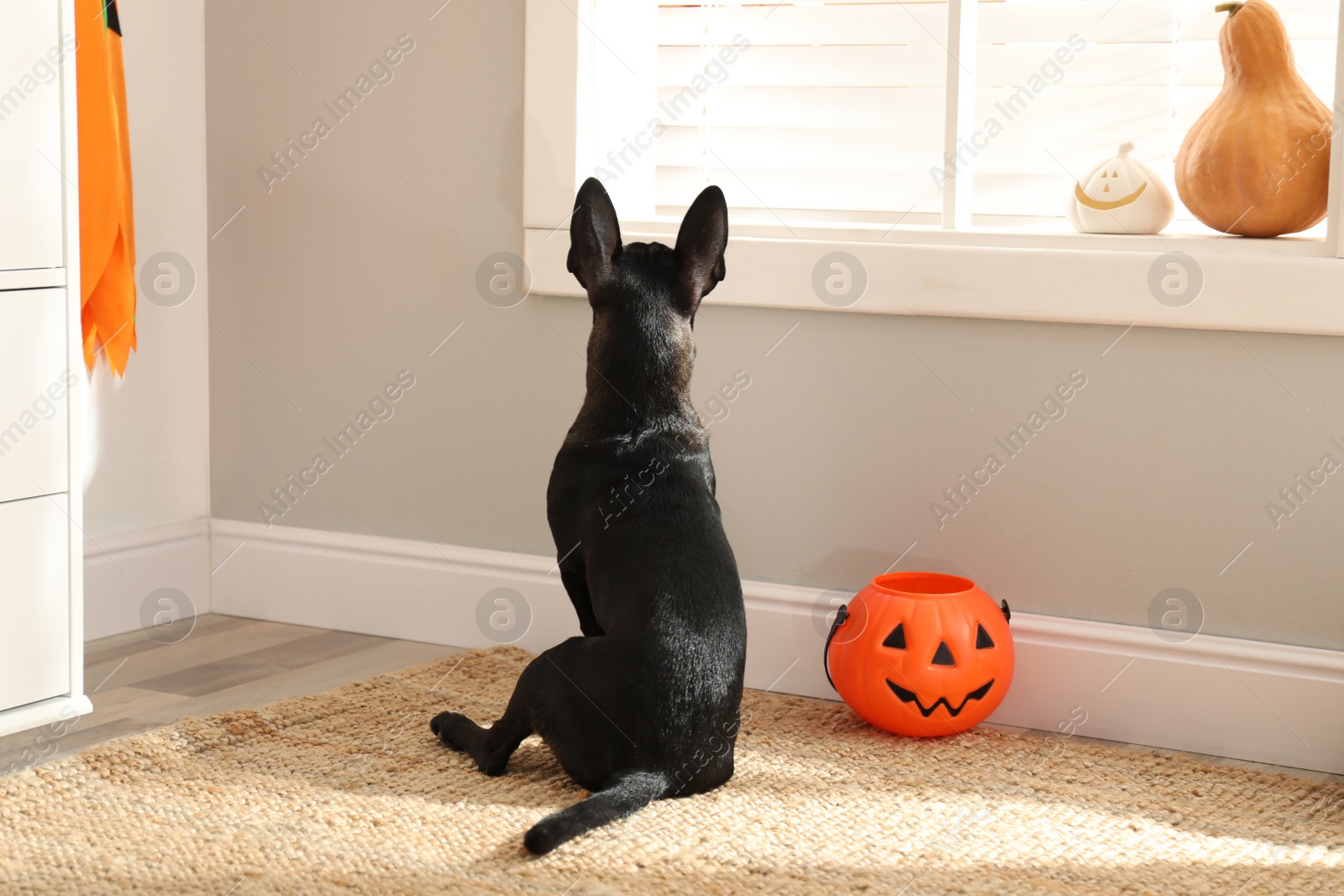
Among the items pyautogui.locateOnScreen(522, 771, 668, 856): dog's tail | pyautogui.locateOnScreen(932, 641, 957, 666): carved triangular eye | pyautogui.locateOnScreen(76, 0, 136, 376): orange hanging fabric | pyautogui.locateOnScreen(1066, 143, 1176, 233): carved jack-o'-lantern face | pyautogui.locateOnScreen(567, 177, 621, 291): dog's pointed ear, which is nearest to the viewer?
pyautogui.locateOnScreen(522, 771, 668, 856): dog's tail

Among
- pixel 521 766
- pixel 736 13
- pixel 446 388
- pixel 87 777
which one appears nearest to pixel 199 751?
pixel 87 777

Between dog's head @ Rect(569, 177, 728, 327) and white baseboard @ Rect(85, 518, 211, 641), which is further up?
dog's head @ Rect(569, 177, 728, 327)

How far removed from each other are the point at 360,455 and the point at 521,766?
1063mm

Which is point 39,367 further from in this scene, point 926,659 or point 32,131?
point 926,659

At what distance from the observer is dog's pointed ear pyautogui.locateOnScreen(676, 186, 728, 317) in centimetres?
191

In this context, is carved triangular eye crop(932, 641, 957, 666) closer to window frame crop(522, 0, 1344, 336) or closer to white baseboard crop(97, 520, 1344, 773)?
white baseboard crop(97, 520, 1344, 773)

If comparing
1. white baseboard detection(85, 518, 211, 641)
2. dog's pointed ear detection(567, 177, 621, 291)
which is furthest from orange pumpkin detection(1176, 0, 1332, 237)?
white baseboard detection(85, 518, 211, 641)

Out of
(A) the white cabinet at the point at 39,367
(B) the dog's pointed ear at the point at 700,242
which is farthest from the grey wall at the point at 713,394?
(A) the white cabinet at the point at 39,367

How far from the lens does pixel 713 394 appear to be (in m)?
2.53

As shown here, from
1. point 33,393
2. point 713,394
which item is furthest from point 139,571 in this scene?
point 713,394

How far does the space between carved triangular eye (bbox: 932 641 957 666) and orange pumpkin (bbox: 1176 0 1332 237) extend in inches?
34.1

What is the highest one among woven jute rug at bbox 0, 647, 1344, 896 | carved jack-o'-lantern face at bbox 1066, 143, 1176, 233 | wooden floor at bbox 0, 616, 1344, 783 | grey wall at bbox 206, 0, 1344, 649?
carved jack-o'-lantern face at bbox 1066, 143, 1176, 233

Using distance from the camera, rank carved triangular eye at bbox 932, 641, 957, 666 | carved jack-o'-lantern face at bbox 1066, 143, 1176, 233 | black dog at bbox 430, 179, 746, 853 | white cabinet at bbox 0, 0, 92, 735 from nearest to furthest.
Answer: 1. black dog at bbox 430, 179, 746, 853
2. white cabinet at bbox 0, 0, 92, 735
3. carved triangular eye at bbox 932, 641, 957, 666
4. carved jack-o'-lantern face at bbox 1066, 143, 1176, 233

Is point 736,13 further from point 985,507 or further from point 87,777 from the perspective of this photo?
point 87,777
